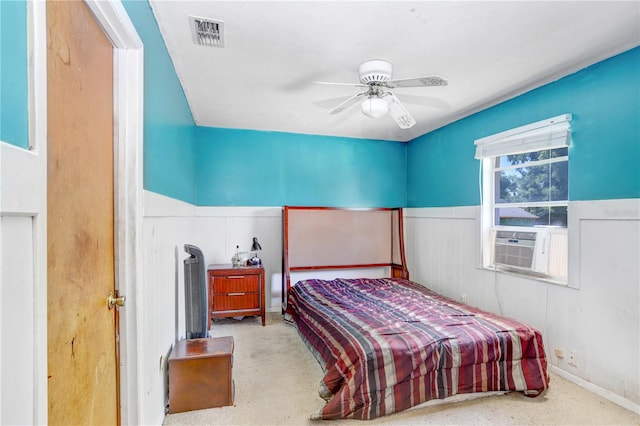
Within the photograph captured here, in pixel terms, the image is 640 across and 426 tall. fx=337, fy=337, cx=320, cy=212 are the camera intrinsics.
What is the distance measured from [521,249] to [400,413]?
1837mm

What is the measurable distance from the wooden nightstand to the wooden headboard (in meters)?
0.50

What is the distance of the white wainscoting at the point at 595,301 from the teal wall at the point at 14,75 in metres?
3.05

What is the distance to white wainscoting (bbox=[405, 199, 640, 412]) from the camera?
7.27 ft

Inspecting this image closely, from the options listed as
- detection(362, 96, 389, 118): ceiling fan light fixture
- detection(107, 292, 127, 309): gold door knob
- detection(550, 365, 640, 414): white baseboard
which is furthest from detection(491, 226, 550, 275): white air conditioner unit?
detection(107, 292, 127, 309): gold door knob

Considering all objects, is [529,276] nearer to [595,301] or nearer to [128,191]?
[595,301]

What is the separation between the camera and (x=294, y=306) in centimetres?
382

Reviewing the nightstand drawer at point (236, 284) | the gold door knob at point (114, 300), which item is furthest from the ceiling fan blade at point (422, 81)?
the nightstand drawer at point (236, 284)

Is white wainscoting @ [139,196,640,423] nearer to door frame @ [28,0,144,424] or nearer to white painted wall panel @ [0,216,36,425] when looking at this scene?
door frame @ [28,0,144,424]

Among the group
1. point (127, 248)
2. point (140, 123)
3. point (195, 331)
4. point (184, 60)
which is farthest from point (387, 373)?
point (184, 60)

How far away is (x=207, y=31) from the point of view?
2.01 metres

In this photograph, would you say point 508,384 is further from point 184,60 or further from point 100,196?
point 184,60

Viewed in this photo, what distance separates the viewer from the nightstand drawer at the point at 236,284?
3746 mm

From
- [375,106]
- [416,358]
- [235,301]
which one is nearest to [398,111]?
[375,106]

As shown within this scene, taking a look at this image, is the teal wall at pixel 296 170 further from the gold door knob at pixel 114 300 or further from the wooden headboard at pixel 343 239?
the gold door knob at pixel 114 300
